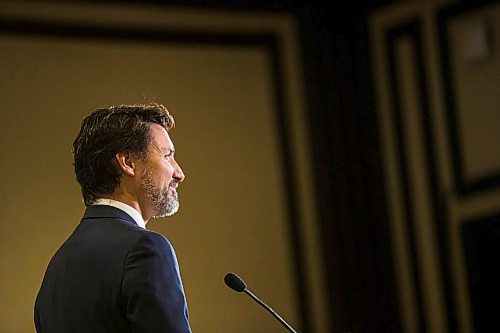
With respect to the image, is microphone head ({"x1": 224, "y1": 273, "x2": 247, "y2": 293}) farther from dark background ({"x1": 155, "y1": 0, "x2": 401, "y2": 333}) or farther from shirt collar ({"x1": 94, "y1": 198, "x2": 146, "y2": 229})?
dark background ({"x1": 155, "y1": 0, "x2": 401, "y2": 333})

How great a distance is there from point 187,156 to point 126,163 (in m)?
2.39

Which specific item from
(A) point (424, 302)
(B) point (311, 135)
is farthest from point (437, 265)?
(B) point (311, 135)

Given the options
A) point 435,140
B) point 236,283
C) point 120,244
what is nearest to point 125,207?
point 120,244

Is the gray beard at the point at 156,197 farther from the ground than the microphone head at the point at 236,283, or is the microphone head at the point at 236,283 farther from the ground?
the gray beard at the point at 156,197

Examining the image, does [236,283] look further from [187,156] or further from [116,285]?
[187,156]

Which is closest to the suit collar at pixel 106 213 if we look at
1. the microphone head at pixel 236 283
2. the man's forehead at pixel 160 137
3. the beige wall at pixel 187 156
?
the man's forehead at pixel 160 137

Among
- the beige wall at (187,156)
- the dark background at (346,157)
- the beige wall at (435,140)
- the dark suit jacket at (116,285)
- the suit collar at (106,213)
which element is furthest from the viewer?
the dark background at (346,157)

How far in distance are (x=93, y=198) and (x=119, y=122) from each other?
15 centimetres

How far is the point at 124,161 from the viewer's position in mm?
1868

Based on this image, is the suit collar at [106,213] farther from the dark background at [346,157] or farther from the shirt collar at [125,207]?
the dark background at [346,157]

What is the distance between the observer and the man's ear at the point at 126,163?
1.86 metres

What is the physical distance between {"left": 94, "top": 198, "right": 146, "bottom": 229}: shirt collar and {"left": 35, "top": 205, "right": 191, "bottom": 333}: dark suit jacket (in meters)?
0.06

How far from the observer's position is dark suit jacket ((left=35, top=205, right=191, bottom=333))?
1608mm

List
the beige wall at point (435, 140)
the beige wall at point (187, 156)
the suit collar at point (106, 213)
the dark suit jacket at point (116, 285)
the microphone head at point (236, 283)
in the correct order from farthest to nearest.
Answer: the beige wall at point (435, 140) → the beige wall at point (187, 156) → the microphone head at point (236, 283) → the suit collar at point (106, 213) → the dark suit jacket at point (116, 285)
